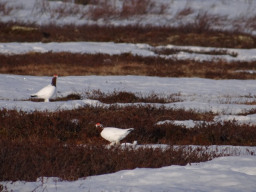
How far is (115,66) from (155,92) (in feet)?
17.8

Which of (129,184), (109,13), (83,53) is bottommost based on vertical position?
(129,184)

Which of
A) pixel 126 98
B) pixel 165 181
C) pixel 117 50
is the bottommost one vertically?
pixel 165 181

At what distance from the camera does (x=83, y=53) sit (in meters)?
22.3

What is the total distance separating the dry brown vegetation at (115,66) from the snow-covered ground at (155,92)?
1.44 meters

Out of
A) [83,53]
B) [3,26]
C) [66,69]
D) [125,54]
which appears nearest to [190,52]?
[125,54]

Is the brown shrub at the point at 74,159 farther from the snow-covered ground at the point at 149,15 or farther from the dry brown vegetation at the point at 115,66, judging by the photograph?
the snow-covered ground at the point at 149,15

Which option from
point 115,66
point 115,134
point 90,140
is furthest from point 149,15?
point 115,134

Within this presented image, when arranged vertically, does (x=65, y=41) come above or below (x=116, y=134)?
above

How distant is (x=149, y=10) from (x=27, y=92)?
3096 centimetres

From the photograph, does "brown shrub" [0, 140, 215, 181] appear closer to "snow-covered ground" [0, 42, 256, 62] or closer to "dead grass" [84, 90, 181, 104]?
"dead grass" [84, 90, 181, 104]

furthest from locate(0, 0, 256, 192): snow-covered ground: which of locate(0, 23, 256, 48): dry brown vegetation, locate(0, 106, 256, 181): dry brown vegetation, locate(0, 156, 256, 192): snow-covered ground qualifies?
locate(0, 23, 256, 48): dry brown vegetation

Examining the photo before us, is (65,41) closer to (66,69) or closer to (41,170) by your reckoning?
(66,69)

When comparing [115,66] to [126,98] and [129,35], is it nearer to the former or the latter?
[126,98]

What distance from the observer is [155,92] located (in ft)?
47.1
